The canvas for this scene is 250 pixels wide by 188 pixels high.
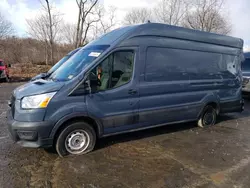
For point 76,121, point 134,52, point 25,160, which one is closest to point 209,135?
point 134,52

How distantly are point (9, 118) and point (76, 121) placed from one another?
122 cm

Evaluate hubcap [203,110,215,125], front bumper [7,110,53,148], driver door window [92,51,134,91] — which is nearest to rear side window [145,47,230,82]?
driver door window [92,51,134,91]

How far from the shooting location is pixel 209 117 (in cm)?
634

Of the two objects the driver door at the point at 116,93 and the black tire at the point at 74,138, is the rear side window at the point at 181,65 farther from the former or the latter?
the black tire at the point at 74,138

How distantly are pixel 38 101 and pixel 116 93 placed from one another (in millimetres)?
1421

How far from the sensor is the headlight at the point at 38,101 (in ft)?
12.3

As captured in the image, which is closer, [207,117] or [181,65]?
[181,65]

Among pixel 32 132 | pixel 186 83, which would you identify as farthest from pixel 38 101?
pixel 186 83

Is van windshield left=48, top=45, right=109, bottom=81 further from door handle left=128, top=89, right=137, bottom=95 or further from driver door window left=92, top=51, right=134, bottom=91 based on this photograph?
door handle left=128, top=89, right=137, bottom=95

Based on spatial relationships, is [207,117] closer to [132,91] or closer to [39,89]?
[132,91]

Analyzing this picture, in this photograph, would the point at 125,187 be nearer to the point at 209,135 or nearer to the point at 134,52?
the point at 134,52

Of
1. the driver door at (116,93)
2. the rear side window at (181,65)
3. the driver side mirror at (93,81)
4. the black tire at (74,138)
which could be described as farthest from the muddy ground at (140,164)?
the rear side window at (181,65)

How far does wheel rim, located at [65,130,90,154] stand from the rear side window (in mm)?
1735

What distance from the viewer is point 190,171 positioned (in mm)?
3701
